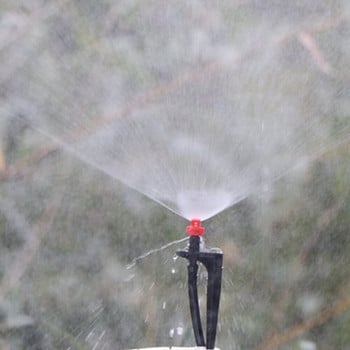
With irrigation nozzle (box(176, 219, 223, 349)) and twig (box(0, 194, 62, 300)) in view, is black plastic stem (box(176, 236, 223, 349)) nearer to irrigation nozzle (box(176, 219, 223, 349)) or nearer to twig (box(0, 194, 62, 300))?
irrigation nozzle (box(176, 219, 223, 349))

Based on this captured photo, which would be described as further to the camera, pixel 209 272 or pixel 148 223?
pixel 148 223

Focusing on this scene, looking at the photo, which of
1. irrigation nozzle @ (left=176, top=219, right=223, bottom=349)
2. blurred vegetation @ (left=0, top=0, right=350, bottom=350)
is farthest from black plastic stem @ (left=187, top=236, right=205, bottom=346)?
blurred vegetation @ (left=0, top=0, right=350, bottom=350)

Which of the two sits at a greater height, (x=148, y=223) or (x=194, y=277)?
(x=148, y=223)

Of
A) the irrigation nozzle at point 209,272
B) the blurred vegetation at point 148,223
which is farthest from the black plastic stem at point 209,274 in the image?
the blurred vegetation at point 148,223

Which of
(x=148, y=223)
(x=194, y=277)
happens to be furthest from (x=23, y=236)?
(x=194, y=277)

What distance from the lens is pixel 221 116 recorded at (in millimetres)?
1385

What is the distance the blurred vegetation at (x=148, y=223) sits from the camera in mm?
1540

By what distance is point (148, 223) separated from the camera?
1.58 meters

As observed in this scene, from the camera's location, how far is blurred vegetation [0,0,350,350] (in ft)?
5.05

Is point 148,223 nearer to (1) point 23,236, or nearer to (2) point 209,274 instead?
(1) point 23,236

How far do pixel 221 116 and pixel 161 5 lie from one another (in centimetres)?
30

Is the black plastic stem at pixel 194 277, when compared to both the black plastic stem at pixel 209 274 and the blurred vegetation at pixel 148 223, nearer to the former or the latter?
the black plastic stem at pixel 209 274

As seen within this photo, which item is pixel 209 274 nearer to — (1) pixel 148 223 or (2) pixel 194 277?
(2) pixel 194 277

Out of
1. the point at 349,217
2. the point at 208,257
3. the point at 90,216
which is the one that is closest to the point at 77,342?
the point at 90,216
